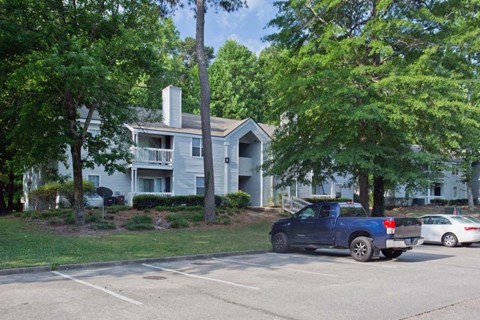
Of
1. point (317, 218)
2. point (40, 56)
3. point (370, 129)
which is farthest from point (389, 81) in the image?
point (40, 56)

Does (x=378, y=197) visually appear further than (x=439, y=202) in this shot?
No

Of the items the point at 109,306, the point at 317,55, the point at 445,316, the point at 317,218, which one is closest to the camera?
the point at 445,316

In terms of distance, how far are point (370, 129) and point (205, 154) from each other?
819 cm

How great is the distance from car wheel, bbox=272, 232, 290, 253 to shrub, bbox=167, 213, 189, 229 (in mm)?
7351

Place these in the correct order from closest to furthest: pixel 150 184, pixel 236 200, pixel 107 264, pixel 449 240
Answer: pixel 107 264
pixel 449 240
pixel 236 200
pixel 150 184

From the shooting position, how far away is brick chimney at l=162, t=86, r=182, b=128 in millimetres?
34406

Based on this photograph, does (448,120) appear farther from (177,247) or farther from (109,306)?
(109,306)

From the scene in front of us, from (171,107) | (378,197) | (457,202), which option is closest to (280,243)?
(378,197)

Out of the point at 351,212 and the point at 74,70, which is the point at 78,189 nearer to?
the point at 74,70

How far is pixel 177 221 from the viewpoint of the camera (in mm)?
22141

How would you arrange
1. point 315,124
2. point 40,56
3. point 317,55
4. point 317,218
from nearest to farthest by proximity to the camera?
1. point 317,218
2. point 40,56
3. point 317,55
4. point 315,124

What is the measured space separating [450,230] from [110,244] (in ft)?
Answer: 43.8

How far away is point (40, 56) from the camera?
16.4 m

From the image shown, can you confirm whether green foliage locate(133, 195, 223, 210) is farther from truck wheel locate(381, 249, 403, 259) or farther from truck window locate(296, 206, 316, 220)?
truck wheel locate(381, 249, 403, 259)
